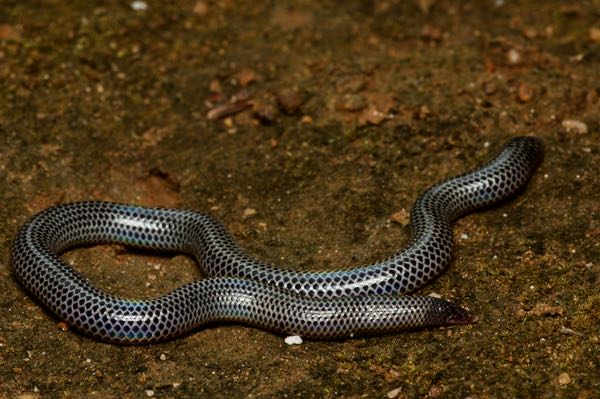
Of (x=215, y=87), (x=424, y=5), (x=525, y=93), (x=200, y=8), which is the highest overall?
(x=424, y=5)

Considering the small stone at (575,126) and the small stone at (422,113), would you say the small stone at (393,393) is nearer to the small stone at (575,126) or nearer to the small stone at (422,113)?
the small stone at (422,113)

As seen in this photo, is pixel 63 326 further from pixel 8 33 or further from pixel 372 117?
pixel 8 33

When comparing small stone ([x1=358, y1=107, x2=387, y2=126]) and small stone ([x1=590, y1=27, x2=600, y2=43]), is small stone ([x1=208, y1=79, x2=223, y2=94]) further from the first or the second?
small stone ([x1=590, y1=27, x2=600, y2=43])

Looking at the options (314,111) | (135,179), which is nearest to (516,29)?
(314,111)

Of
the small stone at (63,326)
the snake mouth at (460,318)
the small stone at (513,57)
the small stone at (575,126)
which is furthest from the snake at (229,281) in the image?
the small stone at (513,57)

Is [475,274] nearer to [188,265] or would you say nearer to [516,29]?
[188,265]


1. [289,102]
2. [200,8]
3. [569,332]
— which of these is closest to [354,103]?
[289,102]
